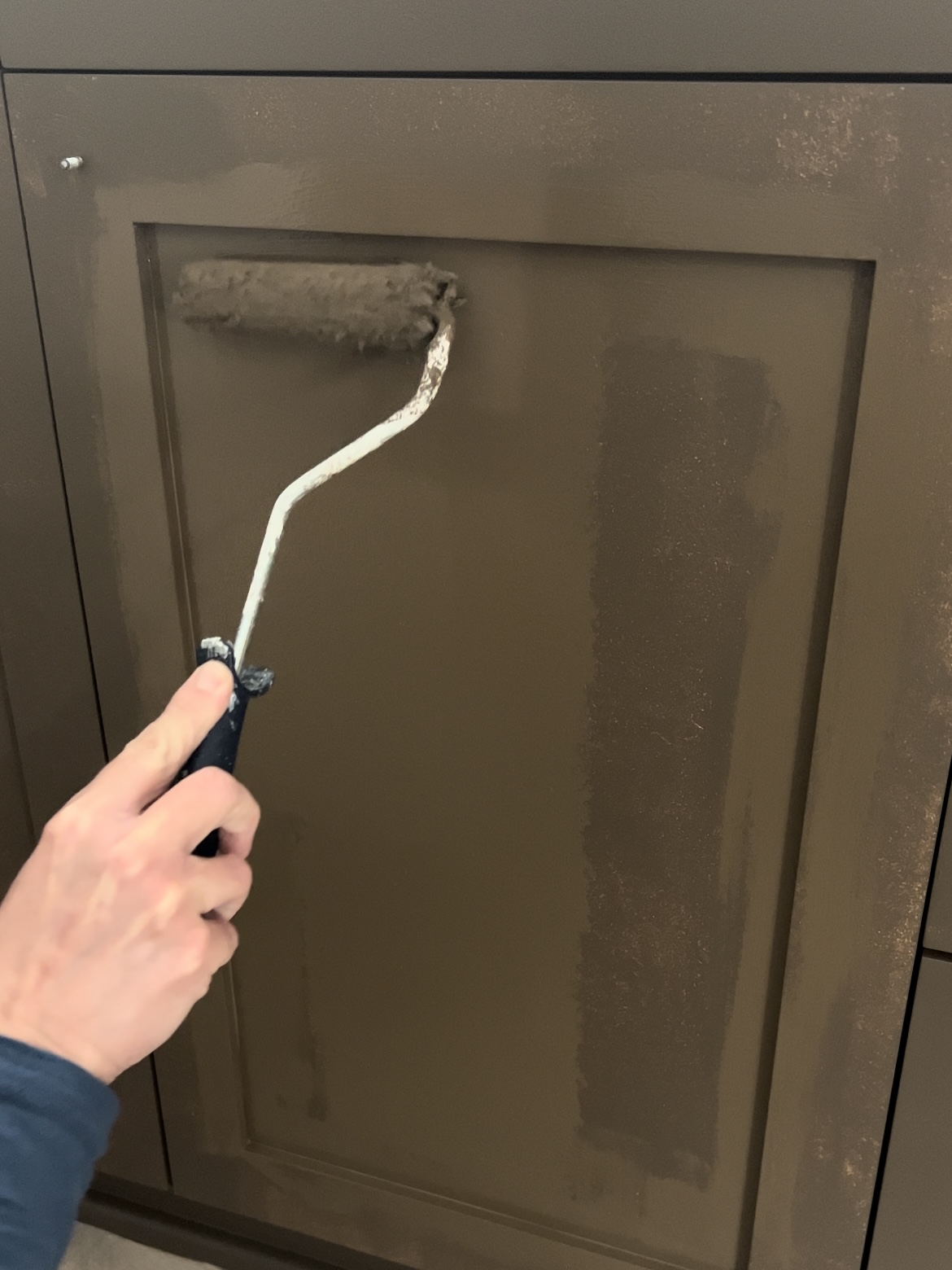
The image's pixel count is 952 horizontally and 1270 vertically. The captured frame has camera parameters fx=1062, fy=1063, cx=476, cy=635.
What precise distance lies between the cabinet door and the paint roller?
0.02 metres

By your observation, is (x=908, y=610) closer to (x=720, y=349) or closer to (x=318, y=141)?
(x=720, y=349)

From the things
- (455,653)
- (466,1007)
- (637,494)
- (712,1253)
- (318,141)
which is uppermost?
(318,141)

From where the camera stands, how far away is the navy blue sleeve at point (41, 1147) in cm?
42

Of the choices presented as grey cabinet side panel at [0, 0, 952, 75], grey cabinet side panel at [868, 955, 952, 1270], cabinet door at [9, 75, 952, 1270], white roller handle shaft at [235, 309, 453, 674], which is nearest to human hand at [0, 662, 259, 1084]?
white roller handle shaft at [235, 309, 453, 674]

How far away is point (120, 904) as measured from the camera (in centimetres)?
44

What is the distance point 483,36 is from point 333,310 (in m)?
0.15

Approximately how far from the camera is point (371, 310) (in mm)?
551

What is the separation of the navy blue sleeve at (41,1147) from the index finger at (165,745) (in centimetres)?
11

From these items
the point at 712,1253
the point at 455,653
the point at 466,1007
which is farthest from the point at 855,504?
the point at 712,1253

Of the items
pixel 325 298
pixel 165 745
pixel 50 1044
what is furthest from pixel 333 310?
pixel 50 1044

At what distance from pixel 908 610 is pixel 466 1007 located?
1.38 feet

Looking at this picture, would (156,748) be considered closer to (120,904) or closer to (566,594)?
(120,904)

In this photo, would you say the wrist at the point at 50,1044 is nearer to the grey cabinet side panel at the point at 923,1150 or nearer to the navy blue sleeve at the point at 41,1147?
the navy blue sleeve at the point at 41,1147

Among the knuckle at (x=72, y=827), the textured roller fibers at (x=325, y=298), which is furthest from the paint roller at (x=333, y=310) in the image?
the knuckle at (x=72, y=827)
